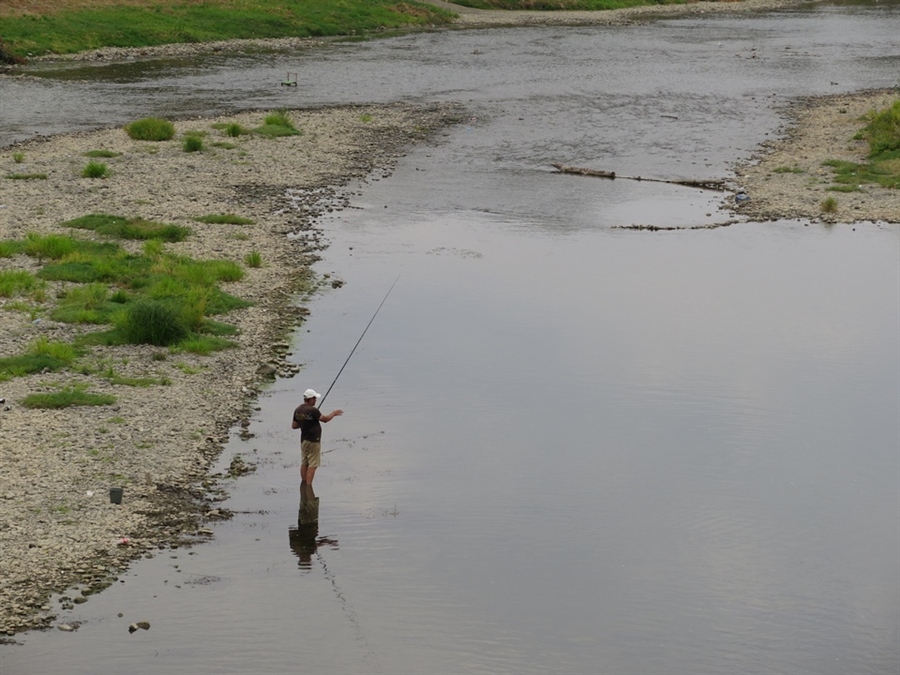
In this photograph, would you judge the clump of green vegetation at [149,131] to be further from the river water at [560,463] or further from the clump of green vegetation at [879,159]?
the clump of green vegetation at [879,159]

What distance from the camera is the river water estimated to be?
36.5ft

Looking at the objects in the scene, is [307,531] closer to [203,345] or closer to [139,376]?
[139,376]

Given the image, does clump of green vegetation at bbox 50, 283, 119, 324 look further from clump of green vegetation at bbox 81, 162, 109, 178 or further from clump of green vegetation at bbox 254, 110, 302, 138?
clump of green vegetation at bbox 254, 110, 302, 138

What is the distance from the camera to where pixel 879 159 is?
105 feet

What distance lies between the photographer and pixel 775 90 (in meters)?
47.1

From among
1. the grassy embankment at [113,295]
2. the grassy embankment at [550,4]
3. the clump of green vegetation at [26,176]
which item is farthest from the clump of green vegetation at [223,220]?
the grassy embankment at [550,4]

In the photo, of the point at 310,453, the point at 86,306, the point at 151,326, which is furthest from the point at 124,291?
the point at 310,453

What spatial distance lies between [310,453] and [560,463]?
3086mm

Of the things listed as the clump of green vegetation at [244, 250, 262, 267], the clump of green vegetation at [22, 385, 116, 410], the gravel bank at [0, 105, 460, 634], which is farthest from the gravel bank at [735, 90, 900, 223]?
the clump of green vegetation at [22, 385, 116, 410]

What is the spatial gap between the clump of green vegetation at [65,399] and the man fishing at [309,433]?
3.30 meters

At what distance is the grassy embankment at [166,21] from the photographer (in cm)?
5172

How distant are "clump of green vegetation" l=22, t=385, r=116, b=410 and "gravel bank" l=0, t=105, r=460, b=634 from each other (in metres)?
0.15

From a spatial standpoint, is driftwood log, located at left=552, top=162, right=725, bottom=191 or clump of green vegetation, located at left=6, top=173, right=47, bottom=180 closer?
clump of green vegetation, located at left=6, top=173, right=47, bottom=180

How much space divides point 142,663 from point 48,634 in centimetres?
95
